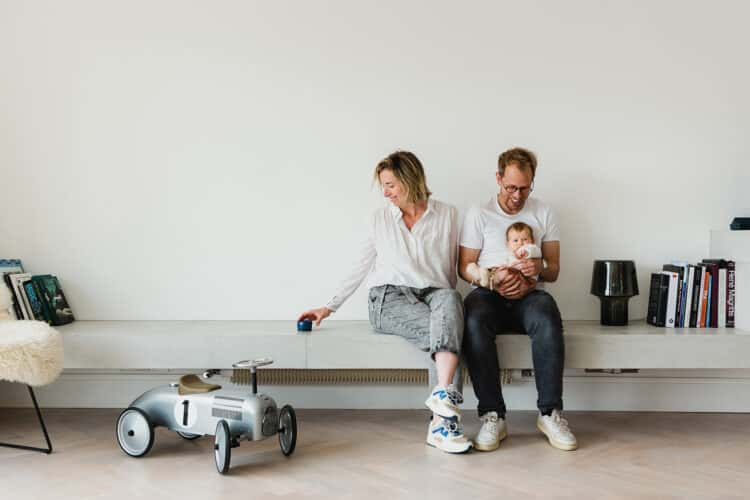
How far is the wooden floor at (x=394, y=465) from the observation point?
228 centimetres

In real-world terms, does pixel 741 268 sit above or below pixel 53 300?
above

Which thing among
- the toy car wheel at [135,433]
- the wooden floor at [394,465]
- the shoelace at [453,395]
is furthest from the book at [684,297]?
the toy car wheel at [135,433]

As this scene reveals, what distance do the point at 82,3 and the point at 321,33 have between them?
1.08 metres

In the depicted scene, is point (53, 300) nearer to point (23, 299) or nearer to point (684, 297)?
point (23, 299)

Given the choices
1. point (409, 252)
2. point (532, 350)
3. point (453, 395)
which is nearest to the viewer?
point (453, 395)

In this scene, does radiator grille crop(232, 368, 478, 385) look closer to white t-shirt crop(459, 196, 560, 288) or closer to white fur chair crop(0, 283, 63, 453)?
white t-shirt crop(459, 196, 560, 288)

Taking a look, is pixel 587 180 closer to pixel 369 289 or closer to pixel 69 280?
pixel 369 289

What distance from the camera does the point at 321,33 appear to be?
10.8 feet

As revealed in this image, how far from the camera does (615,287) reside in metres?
3.09

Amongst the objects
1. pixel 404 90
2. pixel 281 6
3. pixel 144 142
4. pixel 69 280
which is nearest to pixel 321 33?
pixel 281 6

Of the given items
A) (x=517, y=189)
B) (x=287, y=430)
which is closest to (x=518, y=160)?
(x=517, y=189)

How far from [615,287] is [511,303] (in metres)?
0.48

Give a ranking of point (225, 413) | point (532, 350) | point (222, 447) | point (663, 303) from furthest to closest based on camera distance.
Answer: point (663, 303)
point (532, 350)
point (225, 413)
point (222, 447)

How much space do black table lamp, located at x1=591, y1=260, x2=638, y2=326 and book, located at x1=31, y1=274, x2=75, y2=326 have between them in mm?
2283
